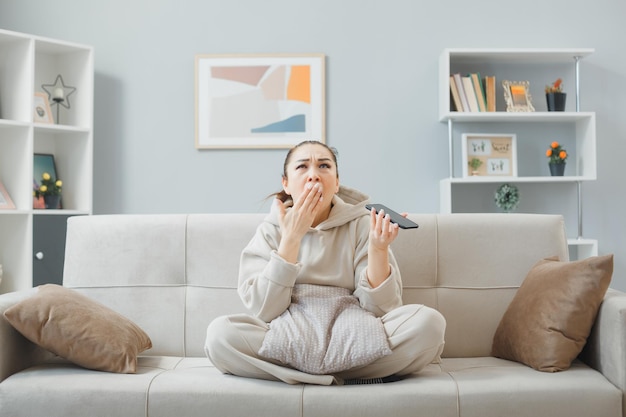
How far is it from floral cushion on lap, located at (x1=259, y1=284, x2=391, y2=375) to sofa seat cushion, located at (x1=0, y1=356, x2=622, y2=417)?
0.22 feet

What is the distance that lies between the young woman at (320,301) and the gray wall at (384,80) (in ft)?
5.28

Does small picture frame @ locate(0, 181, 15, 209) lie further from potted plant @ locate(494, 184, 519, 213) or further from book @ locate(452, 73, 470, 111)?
potted plant @ locate(494, 184, 519, 213)

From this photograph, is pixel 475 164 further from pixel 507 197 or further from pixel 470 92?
pixel 470 92

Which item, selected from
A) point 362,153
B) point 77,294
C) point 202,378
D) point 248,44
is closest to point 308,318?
point 202,378

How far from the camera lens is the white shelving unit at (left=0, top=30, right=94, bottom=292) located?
362 cm

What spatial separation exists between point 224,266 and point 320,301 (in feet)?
1.52

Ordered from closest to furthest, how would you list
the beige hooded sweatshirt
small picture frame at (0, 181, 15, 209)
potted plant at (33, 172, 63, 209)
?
the beige hooded sweatshirt, small picture frame at (0, 181, 15, 209), potted plant at (33, 172, 63, 209)

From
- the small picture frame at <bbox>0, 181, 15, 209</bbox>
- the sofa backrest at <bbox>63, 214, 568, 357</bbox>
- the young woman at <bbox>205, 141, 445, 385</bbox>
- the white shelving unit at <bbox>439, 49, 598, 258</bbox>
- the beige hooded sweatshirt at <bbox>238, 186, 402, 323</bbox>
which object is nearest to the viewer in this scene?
the young woman at <bbox>205, 141, 445, 385</bbox>

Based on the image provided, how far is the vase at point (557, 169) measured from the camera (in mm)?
3826

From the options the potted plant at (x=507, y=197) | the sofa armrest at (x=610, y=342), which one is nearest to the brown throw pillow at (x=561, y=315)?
the sofa armrest at (x=610, y=342)

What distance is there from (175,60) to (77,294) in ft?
6.81

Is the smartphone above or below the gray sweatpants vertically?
above

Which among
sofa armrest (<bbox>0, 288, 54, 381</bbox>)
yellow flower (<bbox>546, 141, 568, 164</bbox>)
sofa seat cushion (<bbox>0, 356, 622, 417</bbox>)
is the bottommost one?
sofa seat cushion (<bbox>0, 356, 622, 417</bbox>)

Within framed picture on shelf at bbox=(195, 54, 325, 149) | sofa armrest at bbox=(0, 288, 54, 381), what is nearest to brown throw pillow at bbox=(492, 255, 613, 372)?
sofa armrest at bbox=(0, 288, 54, 381)
